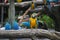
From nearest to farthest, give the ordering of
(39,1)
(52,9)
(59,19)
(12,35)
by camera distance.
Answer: (12,35) < (52,9) < (59,19) < (39,1)

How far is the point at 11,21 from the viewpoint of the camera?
8.07ft

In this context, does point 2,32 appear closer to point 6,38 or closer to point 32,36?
point 6,38

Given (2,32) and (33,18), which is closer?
(2,32)

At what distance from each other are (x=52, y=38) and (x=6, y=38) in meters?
0.48

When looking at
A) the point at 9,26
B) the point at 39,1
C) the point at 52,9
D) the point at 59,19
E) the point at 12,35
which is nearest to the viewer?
the point at 12,35

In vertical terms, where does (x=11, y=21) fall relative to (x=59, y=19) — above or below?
above

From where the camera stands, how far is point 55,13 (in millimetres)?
4254

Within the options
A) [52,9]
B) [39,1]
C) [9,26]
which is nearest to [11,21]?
[9,26]

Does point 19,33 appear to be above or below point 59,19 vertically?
above

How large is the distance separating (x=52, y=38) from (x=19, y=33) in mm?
346

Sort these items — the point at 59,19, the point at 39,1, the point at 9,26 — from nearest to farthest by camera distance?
the point at 9,26
the point at 59,19
the point at 39,1

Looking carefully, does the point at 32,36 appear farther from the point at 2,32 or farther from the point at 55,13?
the point at 55,13

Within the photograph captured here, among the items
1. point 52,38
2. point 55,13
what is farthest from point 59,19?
point 52,38

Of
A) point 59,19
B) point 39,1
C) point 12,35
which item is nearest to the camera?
point 12,35
